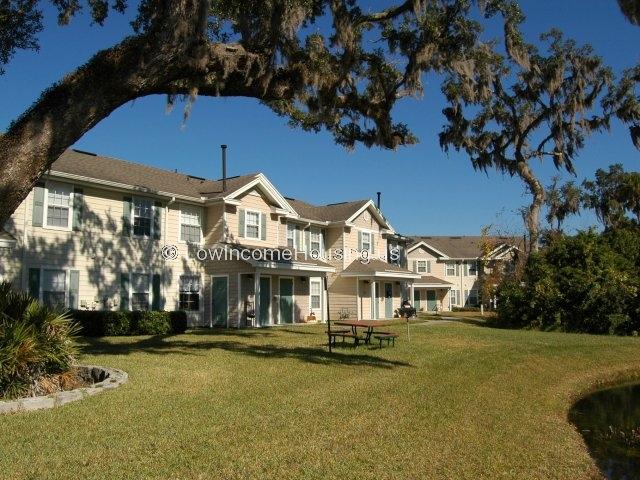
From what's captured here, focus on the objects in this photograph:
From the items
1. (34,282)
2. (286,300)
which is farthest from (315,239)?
(34,282)

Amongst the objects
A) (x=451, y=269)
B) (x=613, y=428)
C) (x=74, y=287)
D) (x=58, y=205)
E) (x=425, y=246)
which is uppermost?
(x=425, y=246)

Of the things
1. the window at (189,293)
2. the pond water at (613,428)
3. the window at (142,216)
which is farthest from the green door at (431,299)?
the pond water at (613,428)

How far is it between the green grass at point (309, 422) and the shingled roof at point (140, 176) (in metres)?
9.01

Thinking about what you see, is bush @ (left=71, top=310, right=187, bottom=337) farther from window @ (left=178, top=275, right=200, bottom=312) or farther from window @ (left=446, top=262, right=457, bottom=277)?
window @ (left=446, top=262, right=457, bottom=277)

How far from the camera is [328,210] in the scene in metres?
34.1

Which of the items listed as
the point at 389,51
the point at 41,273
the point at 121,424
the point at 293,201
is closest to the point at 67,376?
the point at 121,424

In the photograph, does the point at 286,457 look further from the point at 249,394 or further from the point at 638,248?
the point at 638,248

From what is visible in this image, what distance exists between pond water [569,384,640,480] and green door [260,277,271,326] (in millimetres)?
16347

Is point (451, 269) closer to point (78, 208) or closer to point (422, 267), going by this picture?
point (422, 267)

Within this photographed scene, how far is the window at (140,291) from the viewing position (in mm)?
22250

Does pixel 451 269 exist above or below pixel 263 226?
below

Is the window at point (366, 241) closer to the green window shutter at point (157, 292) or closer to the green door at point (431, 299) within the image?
the green window shutter at point (157, 292)

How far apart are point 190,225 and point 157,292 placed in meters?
3.36

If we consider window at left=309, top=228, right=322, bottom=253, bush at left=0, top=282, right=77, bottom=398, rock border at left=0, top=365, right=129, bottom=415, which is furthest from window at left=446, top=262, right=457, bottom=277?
bush at left=0, top=282, right=77, bottom=398
